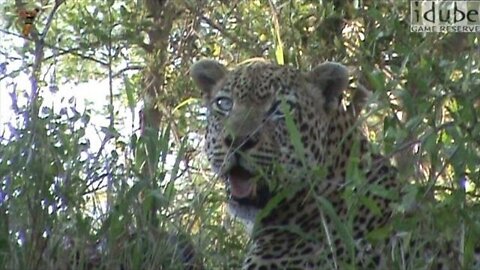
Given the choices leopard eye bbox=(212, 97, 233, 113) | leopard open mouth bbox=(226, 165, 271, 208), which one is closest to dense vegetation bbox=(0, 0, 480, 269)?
leopard open mouth bbox=(226, 165, 271, 208)

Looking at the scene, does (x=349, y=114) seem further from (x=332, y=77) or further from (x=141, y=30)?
(x=141, y=30)

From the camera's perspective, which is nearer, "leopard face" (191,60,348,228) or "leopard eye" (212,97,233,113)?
"leopard face" (191,60,348,228)

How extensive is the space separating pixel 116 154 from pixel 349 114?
1.89 m

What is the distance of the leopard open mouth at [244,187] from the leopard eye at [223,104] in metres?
0.52

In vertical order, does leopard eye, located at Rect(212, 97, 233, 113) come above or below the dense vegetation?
above

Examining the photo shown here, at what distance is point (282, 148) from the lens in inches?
216

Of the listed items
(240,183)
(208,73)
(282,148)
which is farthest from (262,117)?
(208,73)

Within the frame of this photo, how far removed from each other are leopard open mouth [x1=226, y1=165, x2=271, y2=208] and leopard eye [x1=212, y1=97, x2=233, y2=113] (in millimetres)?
516

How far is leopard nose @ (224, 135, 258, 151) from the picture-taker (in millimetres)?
5147

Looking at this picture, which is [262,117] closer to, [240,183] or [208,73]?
[240,183]

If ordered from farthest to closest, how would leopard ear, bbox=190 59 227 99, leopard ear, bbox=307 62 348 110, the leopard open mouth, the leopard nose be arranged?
leopard ear, bbox=190 59 227 99
leopard ear, bbox=307 62 348 110
the leopard open mouth
the leopard nose

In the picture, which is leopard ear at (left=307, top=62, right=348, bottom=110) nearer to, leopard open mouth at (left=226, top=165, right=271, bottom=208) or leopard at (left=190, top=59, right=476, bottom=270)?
leopard at (left=190, top=59, right=476, bottom=270)

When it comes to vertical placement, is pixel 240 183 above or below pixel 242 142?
below

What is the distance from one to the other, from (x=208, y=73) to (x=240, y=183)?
816 millimetres
